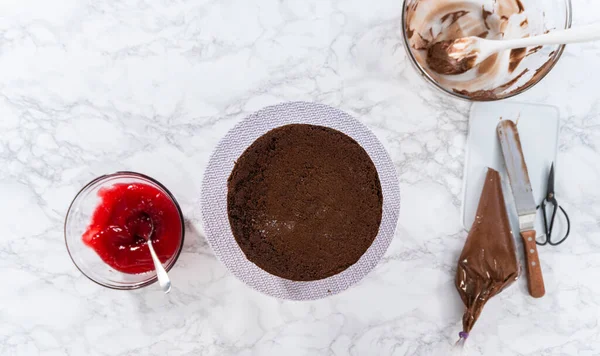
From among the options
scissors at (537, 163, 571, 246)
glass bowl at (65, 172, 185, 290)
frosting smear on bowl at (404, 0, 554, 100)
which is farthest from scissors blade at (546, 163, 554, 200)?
glass bowl at (65, 172, 185, 290)

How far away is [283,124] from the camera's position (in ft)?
3.00

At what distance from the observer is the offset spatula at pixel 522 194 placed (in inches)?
36.3

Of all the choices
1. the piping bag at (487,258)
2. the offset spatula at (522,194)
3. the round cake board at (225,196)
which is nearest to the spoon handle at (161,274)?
the round cake board at (225,196)

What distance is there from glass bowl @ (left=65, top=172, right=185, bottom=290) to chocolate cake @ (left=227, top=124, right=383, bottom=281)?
13cm

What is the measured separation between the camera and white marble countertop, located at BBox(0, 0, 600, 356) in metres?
0.92

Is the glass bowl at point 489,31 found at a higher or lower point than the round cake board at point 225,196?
higher

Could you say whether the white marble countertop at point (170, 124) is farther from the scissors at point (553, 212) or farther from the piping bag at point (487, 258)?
the scissors at point (553, 212)

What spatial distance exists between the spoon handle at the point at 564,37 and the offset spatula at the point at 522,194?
19cm

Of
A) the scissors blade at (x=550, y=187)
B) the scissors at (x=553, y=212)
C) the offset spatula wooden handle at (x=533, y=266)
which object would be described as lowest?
the offset spatula wooden handle at (x=533, y=266)

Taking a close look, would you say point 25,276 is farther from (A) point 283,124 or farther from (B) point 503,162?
(B) point 503,162

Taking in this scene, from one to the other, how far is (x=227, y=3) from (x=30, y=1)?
383 mm

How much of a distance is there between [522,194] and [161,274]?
0.69m

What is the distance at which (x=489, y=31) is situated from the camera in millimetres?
911

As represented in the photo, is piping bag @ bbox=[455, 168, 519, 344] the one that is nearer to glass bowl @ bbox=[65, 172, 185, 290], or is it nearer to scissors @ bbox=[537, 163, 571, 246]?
scissors @ bbox=[537, 163, 571, 246]
